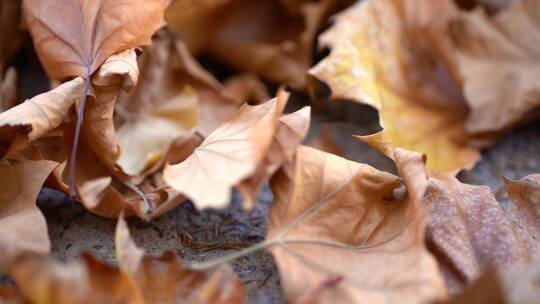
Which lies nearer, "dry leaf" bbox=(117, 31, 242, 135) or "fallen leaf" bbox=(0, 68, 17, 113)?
"fallen leaf" bbox=(0, 68, 17, 113)

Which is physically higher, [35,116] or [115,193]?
[35,116]

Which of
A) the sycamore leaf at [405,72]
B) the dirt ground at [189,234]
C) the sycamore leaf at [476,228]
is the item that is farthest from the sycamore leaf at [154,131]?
the sycamore leaf at [476,228]

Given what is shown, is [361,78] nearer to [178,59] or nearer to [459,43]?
[459,43]

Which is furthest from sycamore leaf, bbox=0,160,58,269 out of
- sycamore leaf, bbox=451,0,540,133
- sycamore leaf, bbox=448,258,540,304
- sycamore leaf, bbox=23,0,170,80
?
sycamore leaf, bbox=451,0,540,133

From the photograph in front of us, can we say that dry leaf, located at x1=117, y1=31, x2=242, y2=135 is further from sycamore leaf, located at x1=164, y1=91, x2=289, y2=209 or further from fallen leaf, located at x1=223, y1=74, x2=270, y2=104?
sycamore leaf, located at x1=164, y1=91, x2=289, y2=209

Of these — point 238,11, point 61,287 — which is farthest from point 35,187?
point 238,11

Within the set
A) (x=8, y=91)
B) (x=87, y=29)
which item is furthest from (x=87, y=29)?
(x=8, y=91)

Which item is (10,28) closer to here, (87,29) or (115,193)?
(87,29)
